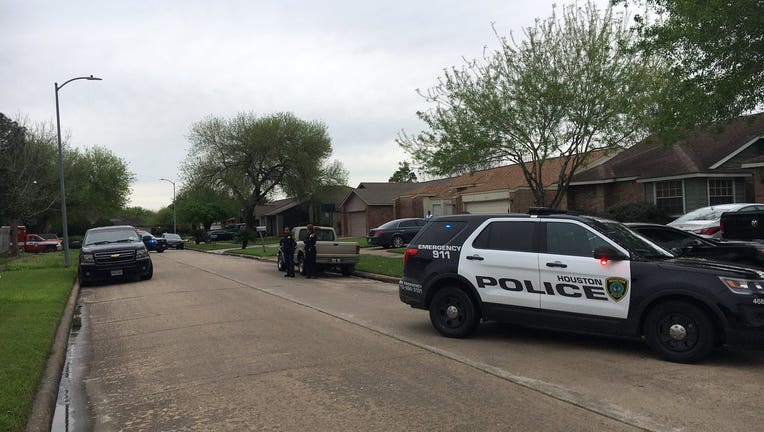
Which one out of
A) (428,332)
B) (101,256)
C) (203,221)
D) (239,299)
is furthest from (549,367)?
(203,221)

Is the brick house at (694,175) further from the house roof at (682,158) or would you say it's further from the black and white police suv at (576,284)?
the black and white police suv at (576,284)

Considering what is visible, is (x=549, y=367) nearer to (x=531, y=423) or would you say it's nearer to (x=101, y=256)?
(x=531, y=423)

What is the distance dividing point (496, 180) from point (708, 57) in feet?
71.0

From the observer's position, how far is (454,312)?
8477 mm

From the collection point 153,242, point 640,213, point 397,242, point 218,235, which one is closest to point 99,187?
point 218,235

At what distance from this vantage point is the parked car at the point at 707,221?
51.8ft

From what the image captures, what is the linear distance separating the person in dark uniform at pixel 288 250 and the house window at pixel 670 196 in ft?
48.0

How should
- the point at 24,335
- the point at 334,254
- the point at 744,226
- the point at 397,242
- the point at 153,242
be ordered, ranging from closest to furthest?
the point at 24,335 → the point at 744,226 → the point at 334,254 → the point at 397,242 → the point at 153,242

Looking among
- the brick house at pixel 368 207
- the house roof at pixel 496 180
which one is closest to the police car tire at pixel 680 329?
the house roof at pixel 496 180

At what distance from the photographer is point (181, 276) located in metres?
19.4

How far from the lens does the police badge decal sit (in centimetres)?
711

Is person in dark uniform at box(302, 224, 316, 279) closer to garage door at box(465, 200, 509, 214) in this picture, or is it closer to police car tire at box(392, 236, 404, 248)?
police car tire at box(392, 236, 404, 248)

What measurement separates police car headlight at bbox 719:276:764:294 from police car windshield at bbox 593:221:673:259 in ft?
3.03

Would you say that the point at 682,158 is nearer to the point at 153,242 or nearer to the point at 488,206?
the point at 488,206
